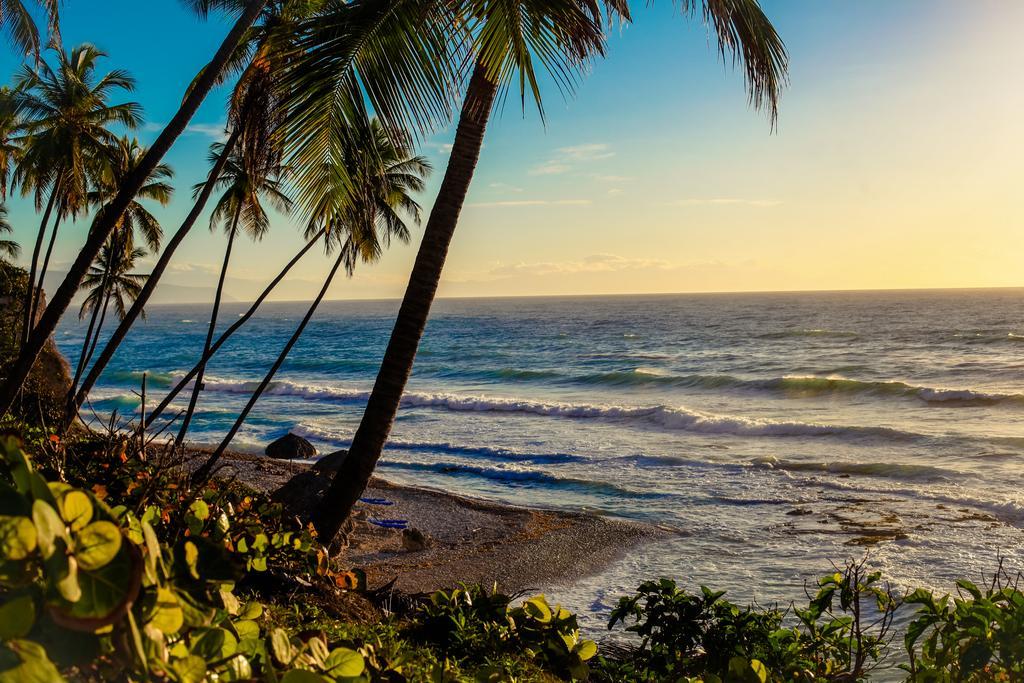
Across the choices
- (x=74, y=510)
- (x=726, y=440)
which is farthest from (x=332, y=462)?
(x=74, y=510)

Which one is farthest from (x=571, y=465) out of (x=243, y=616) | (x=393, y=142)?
(x=243, y=616)

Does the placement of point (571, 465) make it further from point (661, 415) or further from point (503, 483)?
point (661, 415)

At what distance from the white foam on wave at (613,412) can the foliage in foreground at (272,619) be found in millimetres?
16297

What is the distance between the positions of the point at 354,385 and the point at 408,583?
102ft

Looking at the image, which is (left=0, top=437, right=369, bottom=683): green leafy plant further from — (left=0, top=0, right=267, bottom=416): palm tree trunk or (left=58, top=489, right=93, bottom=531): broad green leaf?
(left=0, top=0, right=267, bottom=416): palm tree trunk

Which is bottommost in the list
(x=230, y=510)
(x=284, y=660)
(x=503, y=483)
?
(x=503, y=483)

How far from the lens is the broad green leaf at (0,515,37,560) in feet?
3.24

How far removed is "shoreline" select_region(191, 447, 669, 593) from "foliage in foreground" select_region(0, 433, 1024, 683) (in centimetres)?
357

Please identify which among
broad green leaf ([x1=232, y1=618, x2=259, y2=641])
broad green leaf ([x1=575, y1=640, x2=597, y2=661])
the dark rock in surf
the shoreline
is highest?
broad green leaf ([x1=232, y1=618, x2=259, y2=641])

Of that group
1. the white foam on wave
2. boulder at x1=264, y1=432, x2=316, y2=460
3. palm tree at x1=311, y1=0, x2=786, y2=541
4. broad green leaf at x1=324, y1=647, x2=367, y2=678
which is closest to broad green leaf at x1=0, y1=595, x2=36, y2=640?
broad green leaf at x1=324, y1=647, x2=367, y2=678

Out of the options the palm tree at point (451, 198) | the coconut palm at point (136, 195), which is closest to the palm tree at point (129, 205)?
the coconut palm at point (136, 195)

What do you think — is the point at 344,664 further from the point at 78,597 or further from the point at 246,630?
the point at 78,597

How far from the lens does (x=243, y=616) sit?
5.36 ft

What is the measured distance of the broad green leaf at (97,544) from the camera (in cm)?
102
